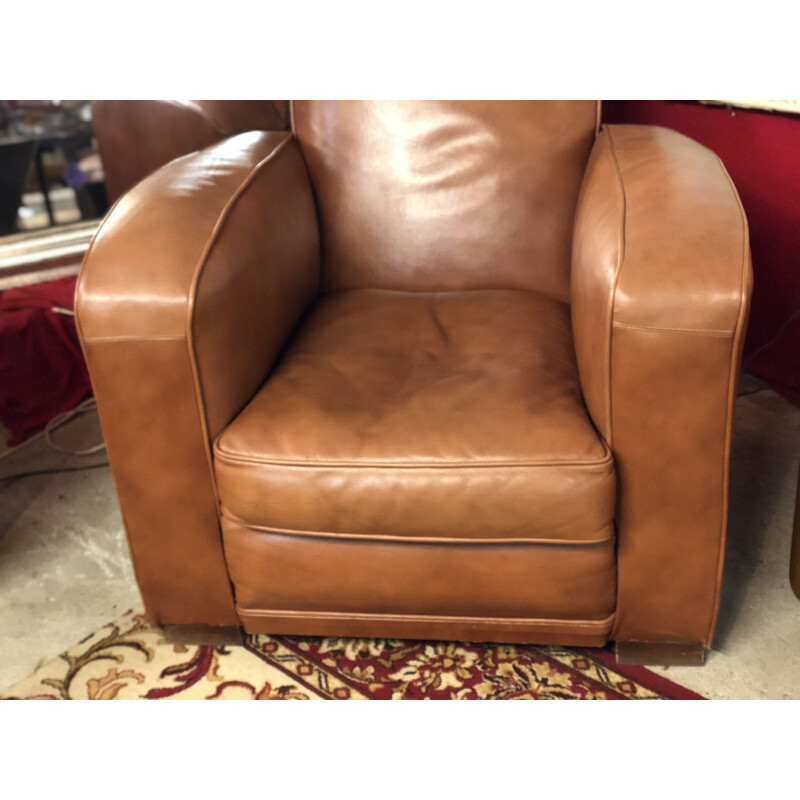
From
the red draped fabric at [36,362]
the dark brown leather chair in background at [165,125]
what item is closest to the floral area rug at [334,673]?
the red draped fabric at [36,362]

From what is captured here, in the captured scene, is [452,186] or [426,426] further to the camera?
[452,186]

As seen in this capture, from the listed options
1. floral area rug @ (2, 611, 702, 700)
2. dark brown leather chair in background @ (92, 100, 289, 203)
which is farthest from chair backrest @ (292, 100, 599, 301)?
dark brown leather chair in background @ (92, 100, 289, 203)

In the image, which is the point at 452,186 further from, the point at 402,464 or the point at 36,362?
the point at 36,362

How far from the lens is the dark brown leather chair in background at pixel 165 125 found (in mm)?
2391

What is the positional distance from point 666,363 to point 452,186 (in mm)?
708

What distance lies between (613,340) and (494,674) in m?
0.55

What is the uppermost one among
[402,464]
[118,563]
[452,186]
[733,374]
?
[452,186]

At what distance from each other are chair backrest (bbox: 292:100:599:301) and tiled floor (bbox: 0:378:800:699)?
0.59 meters

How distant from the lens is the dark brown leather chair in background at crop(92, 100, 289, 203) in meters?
2.39

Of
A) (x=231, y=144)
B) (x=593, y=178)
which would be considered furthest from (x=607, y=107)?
(x=231, y=144)

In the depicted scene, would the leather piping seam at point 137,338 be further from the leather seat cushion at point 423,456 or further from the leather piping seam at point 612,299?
the leather piping seam at point 612,299

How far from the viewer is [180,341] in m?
1.09

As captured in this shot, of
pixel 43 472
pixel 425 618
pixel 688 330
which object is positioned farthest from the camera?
pixel 43 472

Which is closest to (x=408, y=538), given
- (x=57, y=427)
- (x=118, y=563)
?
(x=118, y=563)
